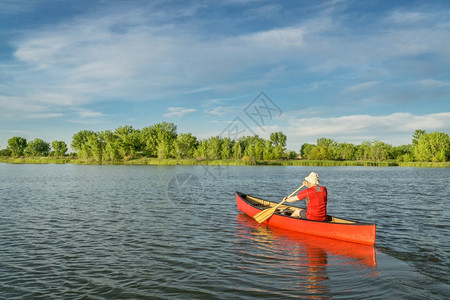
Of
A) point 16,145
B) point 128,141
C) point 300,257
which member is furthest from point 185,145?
point 300,257

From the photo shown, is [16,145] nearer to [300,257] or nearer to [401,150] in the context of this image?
[300,257]

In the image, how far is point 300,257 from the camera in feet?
29.9

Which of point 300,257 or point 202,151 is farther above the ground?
point 202,151

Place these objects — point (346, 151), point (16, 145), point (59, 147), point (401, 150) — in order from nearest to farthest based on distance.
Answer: point (401, 150) → point (346, 151) → point (59, 147) → point (16, 145)

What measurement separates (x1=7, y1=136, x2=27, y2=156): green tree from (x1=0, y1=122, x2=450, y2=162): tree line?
1.22 feet

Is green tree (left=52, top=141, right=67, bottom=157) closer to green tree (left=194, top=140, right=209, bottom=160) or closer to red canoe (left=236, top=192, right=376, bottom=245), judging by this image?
green tree (left=194, top=140, right=209, bottom=160)

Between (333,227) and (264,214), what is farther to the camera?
(264,214)

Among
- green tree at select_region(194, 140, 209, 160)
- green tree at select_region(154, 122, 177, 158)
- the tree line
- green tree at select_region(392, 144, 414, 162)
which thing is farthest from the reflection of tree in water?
green tree at select_region(392, 144, 414, 162)

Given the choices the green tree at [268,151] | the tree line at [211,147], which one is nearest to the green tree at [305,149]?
the tree line at [211,147]

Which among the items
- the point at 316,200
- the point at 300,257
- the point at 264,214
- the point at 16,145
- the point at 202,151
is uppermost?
the point at 16,145

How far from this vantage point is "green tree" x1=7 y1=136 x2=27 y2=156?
136 meters

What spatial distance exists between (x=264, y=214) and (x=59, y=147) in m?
146

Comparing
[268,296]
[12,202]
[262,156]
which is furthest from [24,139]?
[268,296]

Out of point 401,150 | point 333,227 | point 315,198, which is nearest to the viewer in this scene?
point 333,227
